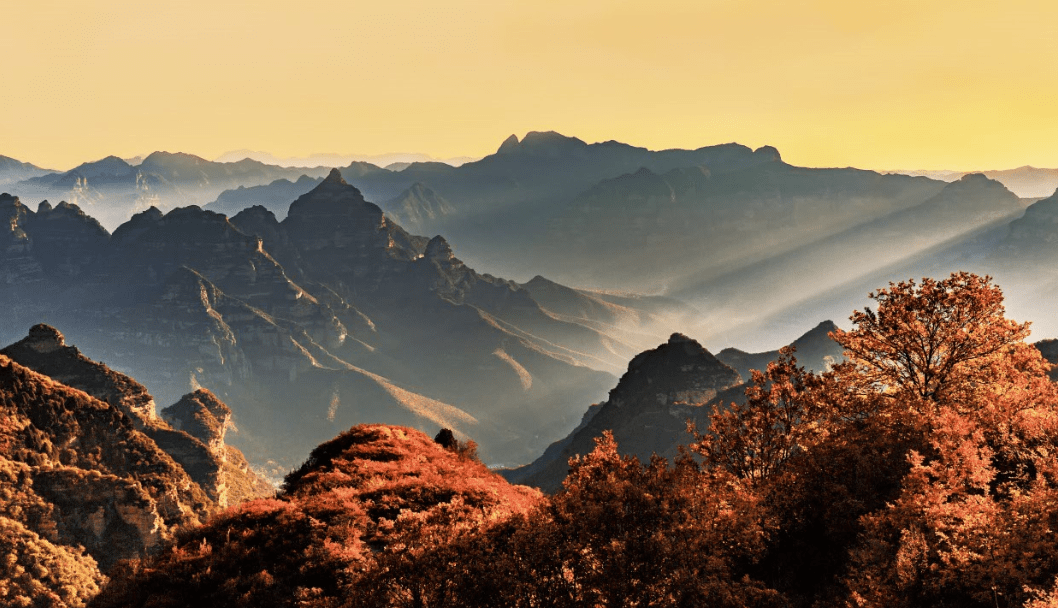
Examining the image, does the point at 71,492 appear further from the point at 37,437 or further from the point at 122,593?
the point at 122,593

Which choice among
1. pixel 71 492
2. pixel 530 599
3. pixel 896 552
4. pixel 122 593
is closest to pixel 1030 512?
pixel 896 552

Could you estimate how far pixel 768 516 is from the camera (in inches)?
926

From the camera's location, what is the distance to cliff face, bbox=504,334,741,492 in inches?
6821

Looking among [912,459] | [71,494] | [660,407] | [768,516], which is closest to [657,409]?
[660,407]

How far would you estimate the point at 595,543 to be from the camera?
64.1ft

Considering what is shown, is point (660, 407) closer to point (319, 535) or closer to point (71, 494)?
point (71, 494)

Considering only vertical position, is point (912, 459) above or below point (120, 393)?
below

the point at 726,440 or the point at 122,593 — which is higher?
the point at 726,440

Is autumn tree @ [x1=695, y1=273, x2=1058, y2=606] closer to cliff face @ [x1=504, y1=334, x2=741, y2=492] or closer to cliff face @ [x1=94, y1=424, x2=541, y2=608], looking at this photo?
cliff face @ [x1=94, y1=424, x2=541, y2=608]

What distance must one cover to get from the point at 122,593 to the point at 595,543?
2070 centimetres

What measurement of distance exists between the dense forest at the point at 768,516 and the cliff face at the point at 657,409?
5327 inches

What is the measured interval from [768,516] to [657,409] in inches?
6549

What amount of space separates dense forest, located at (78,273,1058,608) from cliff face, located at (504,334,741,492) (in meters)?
135

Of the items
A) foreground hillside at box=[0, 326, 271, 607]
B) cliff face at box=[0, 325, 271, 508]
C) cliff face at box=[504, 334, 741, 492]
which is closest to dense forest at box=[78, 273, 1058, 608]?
foreground hillside at box=[0, 326, 271, 607]
